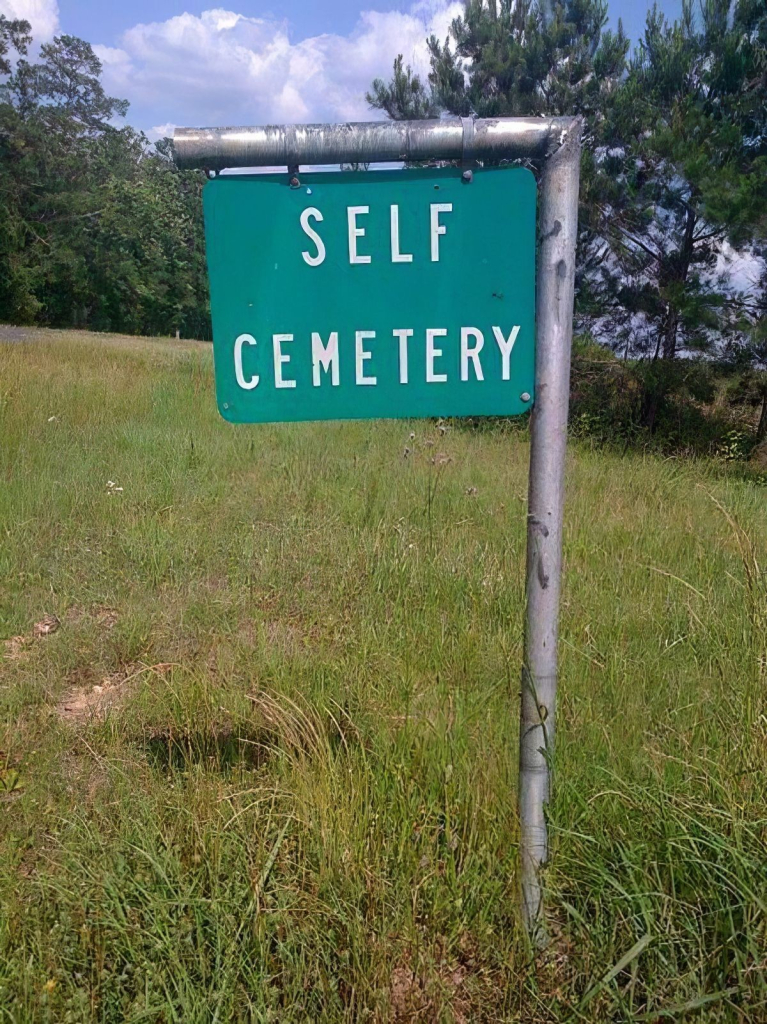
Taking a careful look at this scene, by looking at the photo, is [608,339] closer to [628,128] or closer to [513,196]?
[628,128]

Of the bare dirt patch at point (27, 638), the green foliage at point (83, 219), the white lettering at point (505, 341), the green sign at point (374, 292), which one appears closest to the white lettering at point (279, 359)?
the green sign at point (374, 292)

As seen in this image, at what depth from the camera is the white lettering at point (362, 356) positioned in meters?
1.27

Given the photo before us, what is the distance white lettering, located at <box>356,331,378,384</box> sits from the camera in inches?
50.1

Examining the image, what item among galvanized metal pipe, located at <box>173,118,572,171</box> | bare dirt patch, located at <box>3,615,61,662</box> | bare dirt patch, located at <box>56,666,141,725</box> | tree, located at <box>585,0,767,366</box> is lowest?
bare dirt patch, located at <box>56,666,141,725</box>

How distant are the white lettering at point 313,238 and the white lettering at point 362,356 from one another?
145mm

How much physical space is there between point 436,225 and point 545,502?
518 mm

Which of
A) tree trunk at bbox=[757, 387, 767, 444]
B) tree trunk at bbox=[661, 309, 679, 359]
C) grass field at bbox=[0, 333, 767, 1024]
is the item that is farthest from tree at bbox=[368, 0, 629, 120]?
grass field at bbox=[0, 333, 767, 1024]

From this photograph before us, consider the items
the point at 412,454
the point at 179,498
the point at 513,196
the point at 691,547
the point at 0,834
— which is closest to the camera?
the point at 513,196

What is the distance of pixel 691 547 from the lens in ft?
11.3

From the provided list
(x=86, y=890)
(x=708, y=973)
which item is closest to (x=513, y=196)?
(x=708, y=973)

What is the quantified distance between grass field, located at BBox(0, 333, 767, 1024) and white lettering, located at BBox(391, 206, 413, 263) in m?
0.90

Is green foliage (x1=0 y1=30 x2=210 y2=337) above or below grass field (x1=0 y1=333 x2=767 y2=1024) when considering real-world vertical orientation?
above

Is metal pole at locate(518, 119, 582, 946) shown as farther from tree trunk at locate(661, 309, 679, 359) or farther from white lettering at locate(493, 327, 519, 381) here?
tree trunk at locate(661, 309, 679, 359)

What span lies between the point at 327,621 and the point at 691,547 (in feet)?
5.98
